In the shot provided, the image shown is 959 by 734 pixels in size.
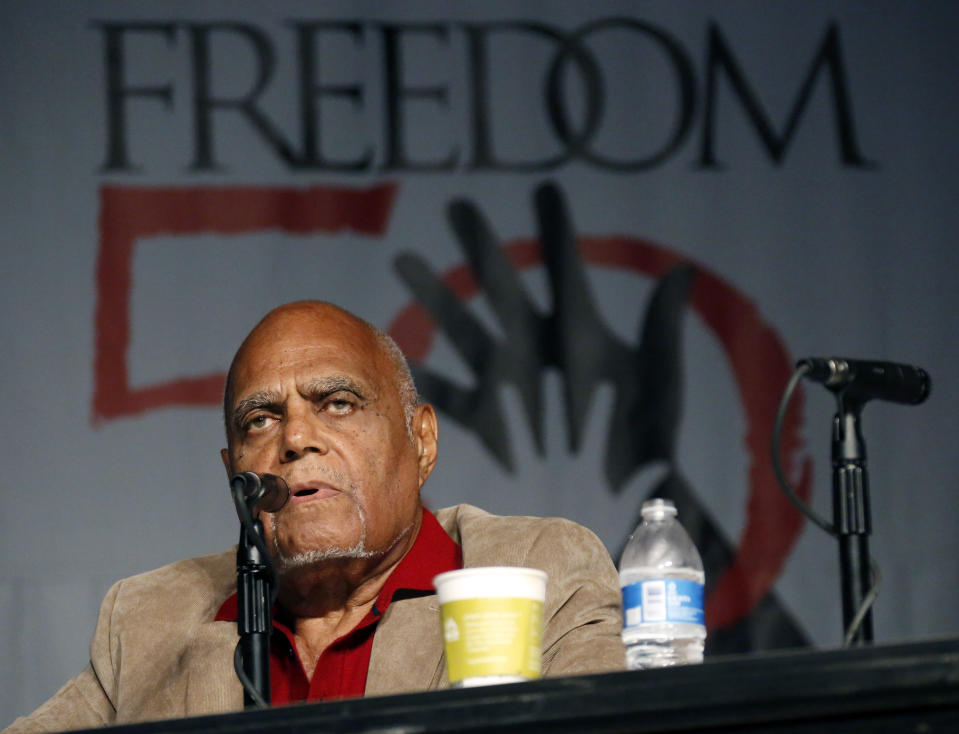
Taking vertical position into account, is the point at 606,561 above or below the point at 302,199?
below

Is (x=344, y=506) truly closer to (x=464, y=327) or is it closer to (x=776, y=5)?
(x=464, y=327)

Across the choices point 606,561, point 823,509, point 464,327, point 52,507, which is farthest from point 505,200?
point 606,561

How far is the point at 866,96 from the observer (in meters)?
3.33

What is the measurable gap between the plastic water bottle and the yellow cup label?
4.9 inches

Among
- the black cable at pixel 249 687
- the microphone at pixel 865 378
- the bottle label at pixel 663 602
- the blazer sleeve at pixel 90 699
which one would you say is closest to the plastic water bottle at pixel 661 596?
the bottle label at pixel 663 602

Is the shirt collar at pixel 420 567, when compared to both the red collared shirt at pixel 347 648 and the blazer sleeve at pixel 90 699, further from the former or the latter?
the blazer sleeve at pixel 90 699

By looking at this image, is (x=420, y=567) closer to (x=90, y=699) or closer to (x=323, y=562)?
(x=323, y=562)

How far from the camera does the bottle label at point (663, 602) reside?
1432 millimetres

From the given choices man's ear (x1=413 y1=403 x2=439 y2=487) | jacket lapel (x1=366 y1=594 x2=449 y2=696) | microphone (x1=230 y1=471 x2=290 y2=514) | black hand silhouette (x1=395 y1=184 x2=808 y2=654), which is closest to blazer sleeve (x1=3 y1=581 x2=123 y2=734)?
jacket lapel (x1=366 y1=594 x2=449 y2=696)

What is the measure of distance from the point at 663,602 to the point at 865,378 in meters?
0.30

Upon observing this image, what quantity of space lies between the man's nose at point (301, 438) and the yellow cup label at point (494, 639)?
2.75 feet

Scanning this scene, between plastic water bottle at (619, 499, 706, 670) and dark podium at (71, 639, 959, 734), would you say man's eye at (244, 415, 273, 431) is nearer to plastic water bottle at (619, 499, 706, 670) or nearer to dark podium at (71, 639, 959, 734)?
plastic water bottle at (619, 499, 706, 670)

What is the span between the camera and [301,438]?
213 centimetres

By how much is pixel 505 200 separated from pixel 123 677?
154 centimetres
